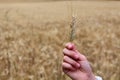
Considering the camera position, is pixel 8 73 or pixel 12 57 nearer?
pixel 8 73

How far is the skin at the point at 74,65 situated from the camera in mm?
2136

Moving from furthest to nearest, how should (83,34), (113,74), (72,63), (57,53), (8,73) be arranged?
(83,34) → (57,53) → (113,74) → (8,73) → (72,63)

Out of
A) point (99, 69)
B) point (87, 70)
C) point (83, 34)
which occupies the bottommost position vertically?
point (83, 34)

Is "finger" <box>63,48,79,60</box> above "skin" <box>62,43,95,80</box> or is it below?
above

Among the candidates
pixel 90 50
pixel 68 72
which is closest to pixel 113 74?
pixel 90 50

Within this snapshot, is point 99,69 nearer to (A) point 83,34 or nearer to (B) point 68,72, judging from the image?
(B) point 68,72

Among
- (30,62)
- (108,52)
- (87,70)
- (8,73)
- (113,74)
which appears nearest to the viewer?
(87,70)

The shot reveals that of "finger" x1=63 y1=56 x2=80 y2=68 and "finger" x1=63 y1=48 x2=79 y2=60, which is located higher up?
"finger" x1=63 y1=48 x2=79 y2=60

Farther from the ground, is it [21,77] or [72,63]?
[72,63]

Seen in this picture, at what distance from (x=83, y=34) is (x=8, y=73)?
3750mm

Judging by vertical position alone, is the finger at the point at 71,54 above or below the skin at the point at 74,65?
above

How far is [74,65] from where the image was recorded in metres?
2.16

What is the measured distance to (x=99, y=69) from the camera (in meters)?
4.11

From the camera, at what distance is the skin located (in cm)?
214
